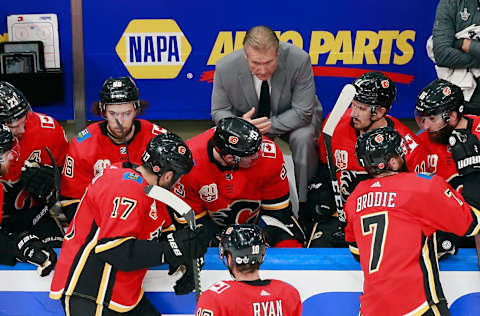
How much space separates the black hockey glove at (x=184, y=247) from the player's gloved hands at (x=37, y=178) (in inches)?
39.4

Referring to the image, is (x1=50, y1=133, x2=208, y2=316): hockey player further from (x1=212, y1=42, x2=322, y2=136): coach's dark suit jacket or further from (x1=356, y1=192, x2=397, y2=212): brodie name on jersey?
(x1=212, y1=42, x2=322, y2=136): coach's dark suit jacket

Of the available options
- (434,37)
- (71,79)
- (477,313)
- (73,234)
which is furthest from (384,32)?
(73,234)

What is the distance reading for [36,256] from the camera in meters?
3.14

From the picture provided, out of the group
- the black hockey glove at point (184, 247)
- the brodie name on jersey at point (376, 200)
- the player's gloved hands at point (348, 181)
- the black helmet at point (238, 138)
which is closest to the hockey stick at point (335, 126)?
the player's gloved hands at point (348, 181)

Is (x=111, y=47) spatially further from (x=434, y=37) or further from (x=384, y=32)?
(x=434, y=37)

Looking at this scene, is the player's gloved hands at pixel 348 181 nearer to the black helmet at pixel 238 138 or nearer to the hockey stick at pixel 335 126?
the hockey stick at pixel 335 126

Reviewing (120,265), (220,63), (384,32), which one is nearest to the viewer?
(120,265)

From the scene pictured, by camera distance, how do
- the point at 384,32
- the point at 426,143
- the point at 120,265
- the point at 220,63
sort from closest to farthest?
1. the point at 120,265
2. the point at 426,143
3. the point at 220,63
4. the point at 384,32

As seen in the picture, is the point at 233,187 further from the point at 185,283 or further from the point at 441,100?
the point at 441,100

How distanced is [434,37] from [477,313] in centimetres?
179

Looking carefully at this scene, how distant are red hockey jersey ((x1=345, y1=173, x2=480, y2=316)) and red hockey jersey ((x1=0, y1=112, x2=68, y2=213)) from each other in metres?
1.72

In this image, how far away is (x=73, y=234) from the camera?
2930 mm

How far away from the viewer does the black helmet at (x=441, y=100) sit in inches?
134

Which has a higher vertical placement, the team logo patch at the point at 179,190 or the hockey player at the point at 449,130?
the hockey player at the point at 449,130
